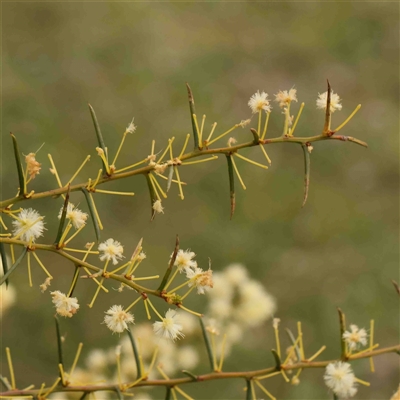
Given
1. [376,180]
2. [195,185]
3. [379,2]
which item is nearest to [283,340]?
[195,185]

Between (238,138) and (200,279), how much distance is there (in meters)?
1.05

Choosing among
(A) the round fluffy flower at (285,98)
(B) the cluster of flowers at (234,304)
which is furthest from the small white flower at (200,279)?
(B) the cluster of flowers at (234,304)

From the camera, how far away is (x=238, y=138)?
134cm

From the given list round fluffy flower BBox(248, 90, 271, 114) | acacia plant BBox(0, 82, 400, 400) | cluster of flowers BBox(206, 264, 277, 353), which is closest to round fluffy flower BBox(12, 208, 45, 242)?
acacia plant BBox(0, 82, 400, 400)

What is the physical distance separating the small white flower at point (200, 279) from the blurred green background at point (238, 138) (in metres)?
0.74

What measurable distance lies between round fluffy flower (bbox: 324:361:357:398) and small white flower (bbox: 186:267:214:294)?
0.10 metres

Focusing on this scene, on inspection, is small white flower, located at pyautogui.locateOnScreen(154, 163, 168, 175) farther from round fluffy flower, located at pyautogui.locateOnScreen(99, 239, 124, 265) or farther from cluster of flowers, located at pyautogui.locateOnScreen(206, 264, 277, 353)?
cluster of flowers, located at pyautogui.locateOnScreen(206, 264, 277, 353)

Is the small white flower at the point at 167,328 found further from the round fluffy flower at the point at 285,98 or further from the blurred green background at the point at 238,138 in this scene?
the blurred green background at the point at 238,138

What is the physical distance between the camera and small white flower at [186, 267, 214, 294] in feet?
1.01

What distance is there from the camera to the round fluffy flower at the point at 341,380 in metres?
0.34

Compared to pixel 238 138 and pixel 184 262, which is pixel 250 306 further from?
pixel 238 138

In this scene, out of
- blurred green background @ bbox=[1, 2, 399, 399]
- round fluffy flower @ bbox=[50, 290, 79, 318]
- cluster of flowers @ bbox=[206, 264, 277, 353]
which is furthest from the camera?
blurred green background @ bbox=[1, 2, 399, 399]

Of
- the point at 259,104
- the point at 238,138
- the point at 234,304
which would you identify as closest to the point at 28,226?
the point at 259,104

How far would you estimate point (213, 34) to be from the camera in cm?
Result: 161
